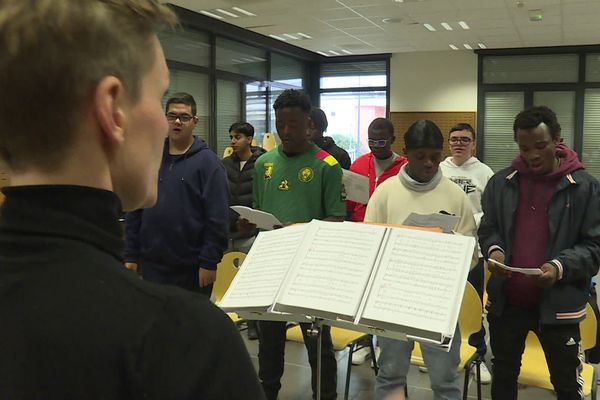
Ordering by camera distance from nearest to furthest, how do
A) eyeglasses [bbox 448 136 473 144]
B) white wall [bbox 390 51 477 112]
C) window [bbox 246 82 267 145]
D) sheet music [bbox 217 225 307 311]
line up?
sheet music [bbox 217 225 307 311] < eyeglasses [bbox 448 136 473 144] < window [bbox 246 82 267 145] < white wall [bbox 390 51 477 112]

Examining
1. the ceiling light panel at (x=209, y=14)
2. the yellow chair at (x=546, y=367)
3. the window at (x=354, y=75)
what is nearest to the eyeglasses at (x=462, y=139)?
the yellow chair at (x=546, y=367)

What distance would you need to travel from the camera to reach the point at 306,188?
2.70 m

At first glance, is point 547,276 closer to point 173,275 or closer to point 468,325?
point 468,325

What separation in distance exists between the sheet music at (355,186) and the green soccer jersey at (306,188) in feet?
0.55

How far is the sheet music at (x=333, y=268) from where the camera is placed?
147cm

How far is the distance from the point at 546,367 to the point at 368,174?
179 cm

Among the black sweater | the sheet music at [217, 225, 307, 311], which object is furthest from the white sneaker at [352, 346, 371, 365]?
the black sweater

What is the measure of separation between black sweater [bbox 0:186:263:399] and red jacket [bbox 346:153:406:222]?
9.65ft

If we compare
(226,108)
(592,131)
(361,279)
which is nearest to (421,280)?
(361,279)

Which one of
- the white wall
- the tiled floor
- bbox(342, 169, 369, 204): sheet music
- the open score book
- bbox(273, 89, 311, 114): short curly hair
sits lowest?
the tiled floor

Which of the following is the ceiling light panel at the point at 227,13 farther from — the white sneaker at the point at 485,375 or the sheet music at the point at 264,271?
the sheet music at the point at 264,271

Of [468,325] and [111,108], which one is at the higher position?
[111,108]

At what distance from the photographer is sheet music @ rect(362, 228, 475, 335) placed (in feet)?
4.52

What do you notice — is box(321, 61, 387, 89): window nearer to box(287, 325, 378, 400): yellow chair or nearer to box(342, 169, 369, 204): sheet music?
box(342, 169, 369, 204): sheet music
